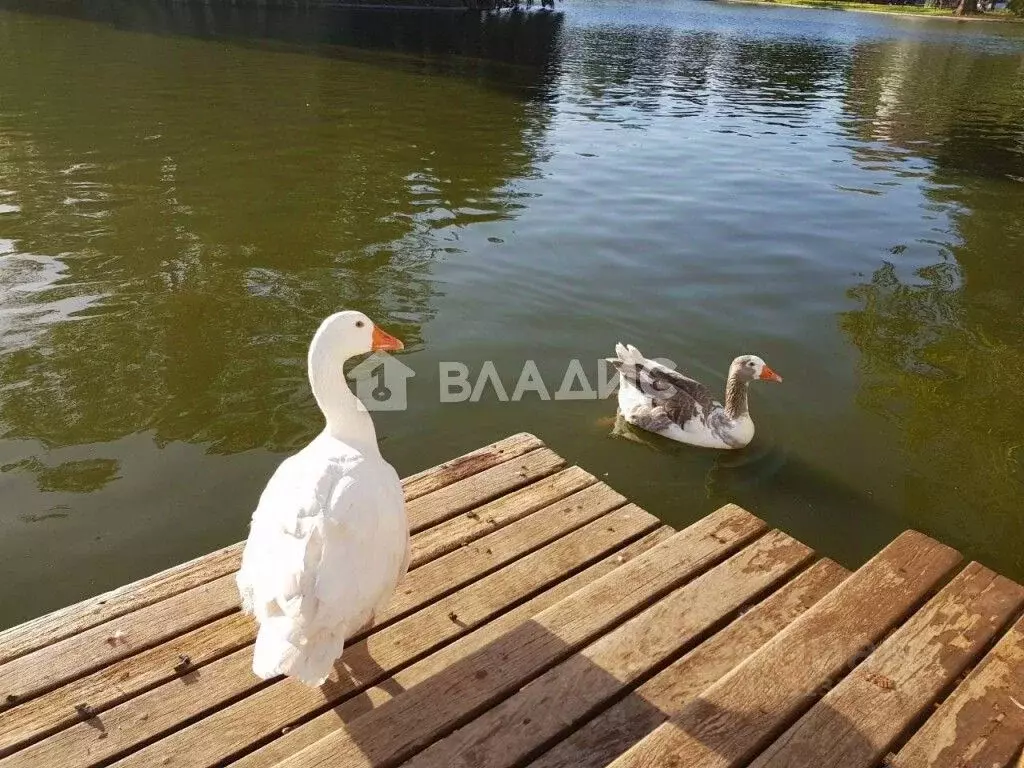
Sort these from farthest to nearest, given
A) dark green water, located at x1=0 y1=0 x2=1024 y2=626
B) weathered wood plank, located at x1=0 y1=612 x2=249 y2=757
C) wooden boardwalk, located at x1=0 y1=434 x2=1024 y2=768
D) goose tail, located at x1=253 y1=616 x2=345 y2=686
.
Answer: dark green water, located at x1=0 y1=0 x2=1024 y2=626 < weathered wood plank, located at x1=0 y1=612 x2=249 y2=757 < wooden boardwalk, located at x1=0 y1=434 x2=1024 y2=768 < goose tail, located at x1=253 y1=616 x2=345 y2=686

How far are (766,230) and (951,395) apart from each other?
550 cm

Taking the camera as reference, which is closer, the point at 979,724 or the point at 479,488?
the point at 979,724

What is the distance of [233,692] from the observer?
3.74m

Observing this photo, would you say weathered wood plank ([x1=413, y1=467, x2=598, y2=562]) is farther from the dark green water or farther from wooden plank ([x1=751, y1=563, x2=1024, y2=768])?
wooden plank ([x1=751, y1=563, x2=1024, y2=768])

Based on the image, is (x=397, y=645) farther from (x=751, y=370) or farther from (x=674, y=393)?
(x=751, y=370)

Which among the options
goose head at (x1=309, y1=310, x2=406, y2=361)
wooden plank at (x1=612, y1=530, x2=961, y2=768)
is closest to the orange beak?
goose head at (x1=309, y1=310, x2=406, y2=361)

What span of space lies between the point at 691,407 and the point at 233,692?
198 inches

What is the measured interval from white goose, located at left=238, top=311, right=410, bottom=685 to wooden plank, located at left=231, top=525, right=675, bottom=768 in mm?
338

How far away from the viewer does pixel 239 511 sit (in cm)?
626

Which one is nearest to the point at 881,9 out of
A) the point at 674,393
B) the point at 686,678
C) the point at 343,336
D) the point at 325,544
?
the point at 674,393

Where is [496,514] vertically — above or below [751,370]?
above

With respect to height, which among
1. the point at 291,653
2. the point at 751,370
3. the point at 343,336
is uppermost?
the point at 343,336

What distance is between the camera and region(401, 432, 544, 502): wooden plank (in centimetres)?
546

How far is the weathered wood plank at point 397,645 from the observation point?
3.48m
